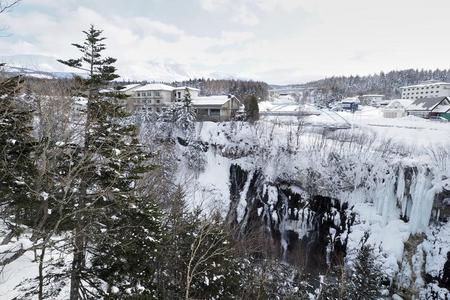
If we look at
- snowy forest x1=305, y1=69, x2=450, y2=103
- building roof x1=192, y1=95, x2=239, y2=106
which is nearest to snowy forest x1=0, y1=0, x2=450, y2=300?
building roof x1=192, y1=95, x2=239, y2=106

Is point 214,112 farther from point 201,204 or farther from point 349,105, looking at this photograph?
point 349,105

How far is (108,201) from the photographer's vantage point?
916 centimetres

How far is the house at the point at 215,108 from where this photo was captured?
40.5 meters

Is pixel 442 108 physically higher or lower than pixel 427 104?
lower

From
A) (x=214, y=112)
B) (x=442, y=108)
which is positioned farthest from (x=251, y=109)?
(x=442, y=108)

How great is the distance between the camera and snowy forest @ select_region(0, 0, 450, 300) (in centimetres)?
738

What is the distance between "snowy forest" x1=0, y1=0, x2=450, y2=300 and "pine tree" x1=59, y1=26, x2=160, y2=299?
49 millimetres

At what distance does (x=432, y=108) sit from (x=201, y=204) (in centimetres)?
4602

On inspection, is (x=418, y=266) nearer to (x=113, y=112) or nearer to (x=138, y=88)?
(x=113, y=112)

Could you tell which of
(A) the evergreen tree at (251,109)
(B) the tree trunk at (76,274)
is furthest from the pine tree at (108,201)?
(A) the evergreen tree at (251,109)

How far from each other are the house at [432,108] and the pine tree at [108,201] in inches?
1961

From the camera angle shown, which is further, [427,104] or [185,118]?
[427,104]

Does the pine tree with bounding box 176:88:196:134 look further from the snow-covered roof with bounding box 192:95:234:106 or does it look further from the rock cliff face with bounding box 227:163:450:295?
the rock cliff face with bounding box 227:163:450:295

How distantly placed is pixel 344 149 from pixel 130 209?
24656 mm
